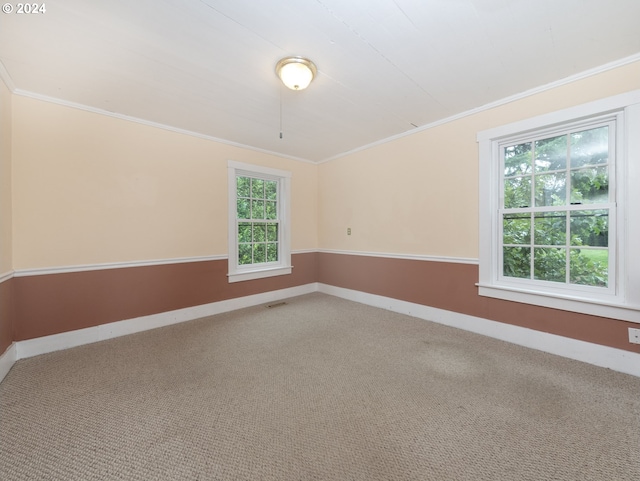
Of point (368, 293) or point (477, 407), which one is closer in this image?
point (477, 407)

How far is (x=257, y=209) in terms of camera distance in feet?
13.5

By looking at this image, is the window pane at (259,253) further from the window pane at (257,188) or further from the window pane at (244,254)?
the window pane at (257,188)

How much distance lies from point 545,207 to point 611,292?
0.88m

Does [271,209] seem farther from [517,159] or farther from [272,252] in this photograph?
[517,159]

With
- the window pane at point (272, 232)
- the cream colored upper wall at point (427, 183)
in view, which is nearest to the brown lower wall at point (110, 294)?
the window pane at point (272, 232)

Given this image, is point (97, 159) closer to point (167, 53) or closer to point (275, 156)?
point (167, 53)

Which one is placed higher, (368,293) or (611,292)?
(611,292)

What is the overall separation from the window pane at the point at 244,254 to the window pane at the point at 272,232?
402 millimetres

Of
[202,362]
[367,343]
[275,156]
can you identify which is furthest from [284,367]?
[275,156]

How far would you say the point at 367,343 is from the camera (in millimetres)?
2633

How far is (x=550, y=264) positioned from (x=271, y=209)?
3.66 metres

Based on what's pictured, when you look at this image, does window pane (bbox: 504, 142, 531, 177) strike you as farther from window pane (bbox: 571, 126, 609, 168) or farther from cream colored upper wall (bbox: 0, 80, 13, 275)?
cream colored upper wall (bbox: 0, 80, 13, 275)

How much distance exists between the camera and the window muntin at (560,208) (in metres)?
2.21

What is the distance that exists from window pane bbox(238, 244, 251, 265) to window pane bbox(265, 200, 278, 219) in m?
0.64
